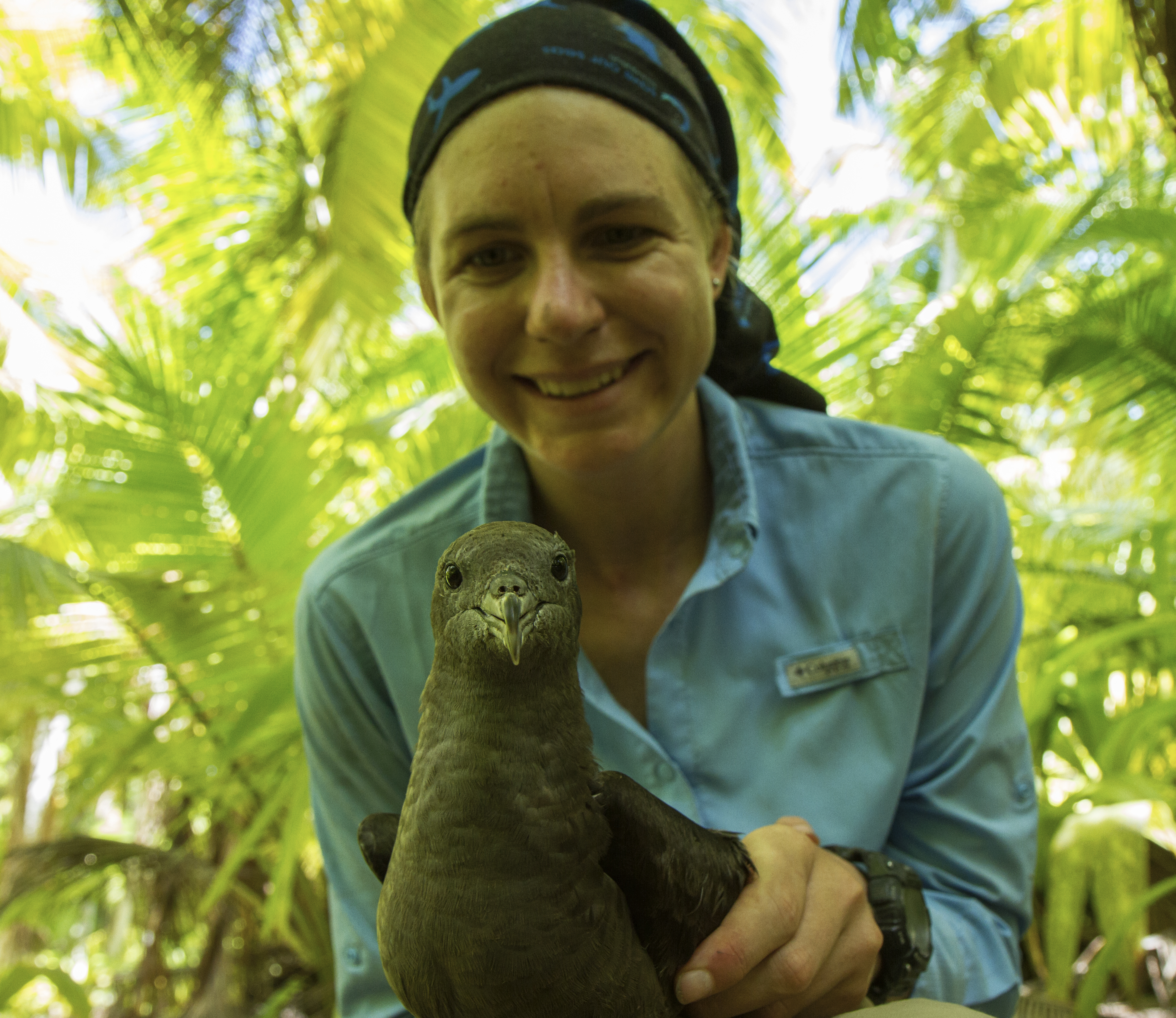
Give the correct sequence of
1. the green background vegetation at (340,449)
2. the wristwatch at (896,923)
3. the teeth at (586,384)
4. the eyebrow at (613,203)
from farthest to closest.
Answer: the green background vegetation at (340,449), the teeth at (586,384), the eyebrow at (613,203), the wristwatch at (896,923)

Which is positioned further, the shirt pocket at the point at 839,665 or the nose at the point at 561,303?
the shirt pocket at the point at 839,665

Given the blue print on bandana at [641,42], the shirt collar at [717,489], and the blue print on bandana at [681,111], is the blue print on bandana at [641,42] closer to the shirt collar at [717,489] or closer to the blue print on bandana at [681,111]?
the blue print on bandana at [681,111]

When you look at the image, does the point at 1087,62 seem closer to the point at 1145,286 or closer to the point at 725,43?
the point at 725,43

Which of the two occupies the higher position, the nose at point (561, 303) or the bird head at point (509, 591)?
the nose at point (561, 303)

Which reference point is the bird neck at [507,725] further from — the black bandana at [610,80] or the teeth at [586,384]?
the black bandana at [610,80]

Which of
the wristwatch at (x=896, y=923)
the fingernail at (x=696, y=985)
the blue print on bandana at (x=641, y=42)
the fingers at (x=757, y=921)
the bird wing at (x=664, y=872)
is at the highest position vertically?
the blue print on bandana at (x=641, y=42)

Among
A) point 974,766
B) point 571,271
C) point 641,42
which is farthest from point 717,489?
point 641,42

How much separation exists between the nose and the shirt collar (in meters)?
0.46

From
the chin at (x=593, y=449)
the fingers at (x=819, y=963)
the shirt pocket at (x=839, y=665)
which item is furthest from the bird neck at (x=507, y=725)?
the shirt pocket at (x=839, y=665)

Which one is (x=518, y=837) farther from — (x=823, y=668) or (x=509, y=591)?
(x=823, y=668)

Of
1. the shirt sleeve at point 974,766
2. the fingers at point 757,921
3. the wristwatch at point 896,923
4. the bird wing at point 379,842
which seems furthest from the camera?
the shirt sleeve at point 974,766

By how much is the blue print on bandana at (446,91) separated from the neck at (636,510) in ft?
2.37

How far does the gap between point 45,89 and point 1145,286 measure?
279 inches

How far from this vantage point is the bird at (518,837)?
1.12m
